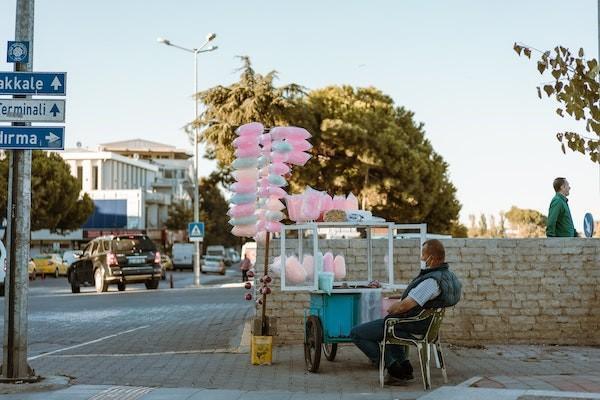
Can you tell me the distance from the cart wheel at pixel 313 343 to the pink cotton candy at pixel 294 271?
477mm

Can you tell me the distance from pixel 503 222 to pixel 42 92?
385 feet

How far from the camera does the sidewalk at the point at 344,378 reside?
836 centimetres

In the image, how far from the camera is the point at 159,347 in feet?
44.0

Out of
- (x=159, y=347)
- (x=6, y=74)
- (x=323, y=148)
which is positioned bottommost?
(x=159, y=347)

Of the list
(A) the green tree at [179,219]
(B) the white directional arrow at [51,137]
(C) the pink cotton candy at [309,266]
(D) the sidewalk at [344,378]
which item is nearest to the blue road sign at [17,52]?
(B) the white directional arrow at [51,137]

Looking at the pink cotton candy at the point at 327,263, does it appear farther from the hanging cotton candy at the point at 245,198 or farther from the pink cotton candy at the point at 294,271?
the hanging cotton candy at the point at 245,198

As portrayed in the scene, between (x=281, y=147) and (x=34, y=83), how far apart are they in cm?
297

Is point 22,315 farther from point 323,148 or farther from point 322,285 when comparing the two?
point 323,148

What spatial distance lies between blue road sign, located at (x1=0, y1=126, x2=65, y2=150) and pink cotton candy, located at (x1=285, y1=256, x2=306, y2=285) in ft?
9.69

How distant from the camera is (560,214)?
13156 millimetres

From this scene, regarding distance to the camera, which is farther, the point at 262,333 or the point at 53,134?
the point at 262,333

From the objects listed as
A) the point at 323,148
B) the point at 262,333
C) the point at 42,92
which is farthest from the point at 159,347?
the point at 323,148

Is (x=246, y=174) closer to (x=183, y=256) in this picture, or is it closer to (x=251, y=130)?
(x=251, y=130)

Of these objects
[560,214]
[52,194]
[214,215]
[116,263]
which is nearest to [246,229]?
[560,214]
